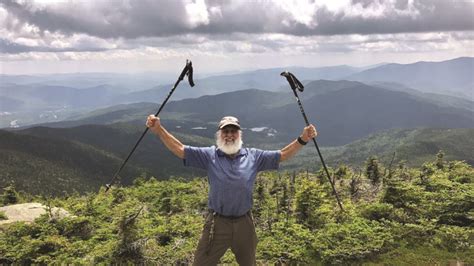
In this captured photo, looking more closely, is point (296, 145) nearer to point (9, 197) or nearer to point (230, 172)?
point (230, 172)

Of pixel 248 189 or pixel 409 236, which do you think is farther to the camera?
pixel 409 236

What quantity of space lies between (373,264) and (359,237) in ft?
4.02

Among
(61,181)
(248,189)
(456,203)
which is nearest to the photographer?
(248,189)

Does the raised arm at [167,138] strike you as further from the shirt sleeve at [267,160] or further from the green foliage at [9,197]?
the green foliage at [9,197]

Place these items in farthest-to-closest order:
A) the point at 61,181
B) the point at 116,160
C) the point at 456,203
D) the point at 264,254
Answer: the point at 116,160 < the point at 61,181 < the point at 456,203 < the point at 264,254

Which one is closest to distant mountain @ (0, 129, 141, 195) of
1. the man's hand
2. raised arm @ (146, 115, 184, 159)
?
raised arm @ (146, 115, 184, 159)

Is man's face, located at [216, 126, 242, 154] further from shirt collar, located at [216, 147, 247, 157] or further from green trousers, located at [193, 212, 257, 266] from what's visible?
green trousers, located at [193, 212, 257, 266]

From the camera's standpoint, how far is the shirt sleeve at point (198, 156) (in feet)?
24.4

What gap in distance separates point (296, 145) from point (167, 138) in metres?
2.93

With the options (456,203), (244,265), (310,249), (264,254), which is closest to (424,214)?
(456,203)

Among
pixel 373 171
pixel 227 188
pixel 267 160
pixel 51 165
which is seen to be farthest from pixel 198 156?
pixel 51 165

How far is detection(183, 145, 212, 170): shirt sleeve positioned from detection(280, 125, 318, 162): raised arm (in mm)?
1675

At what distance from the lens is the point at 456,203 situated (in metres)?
13.5

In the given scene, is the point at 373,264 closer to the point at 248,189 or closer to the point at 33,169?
the point at 248,189
